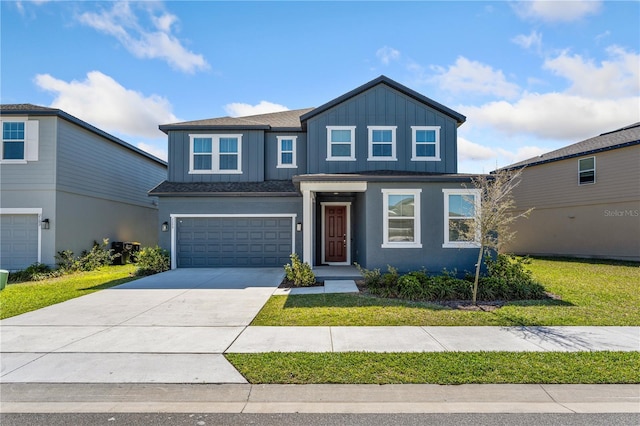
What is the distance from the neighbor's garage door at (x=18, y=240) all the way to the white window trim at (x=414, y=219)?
12.9 meters

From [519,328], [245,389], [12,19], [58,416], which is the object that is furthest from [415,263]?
[12,19]

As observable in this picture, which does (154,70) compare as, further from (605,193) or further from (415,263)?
(605,193)

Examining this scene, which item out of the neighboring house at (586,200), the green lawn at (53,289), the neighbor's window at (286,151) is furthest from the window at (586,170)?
the green lawn at (53,289)

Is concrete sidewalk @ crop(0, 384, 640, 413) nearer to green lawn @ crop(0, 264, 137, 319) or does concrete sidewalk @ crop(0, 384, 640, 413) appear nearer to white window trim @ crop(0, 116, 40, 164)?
green lawn @ crop(0, 264, 137, 319)

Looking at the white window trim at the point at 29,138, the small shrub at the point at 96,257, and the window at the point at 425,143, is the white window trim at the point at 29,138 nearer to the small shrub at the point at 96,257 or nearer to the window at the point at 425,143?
the small shrub at the point at 96,257

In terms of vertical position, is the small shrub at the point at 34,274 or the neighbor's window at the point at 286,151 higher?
the neighbor's window at the point at 286,151

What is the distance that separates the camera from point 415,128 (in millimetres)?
13305

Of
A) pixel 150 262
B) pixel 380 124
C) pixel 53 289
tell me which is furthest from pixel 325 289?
pixel 53 289

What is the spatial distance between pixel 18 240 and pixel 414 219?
14.5 m

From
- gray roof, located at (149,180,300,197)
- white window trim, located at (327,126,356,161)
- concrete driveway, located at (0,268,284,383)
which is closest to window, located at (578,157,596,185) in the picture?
white window trim, located at (327,126,356,161)

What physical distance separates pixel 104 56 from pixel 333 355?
13.3 meters

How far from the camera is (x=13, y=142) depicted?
1263cm

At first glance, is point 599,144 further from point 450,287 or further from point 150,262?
point 150,262

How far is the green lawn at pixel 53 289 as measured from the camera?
7696mm
